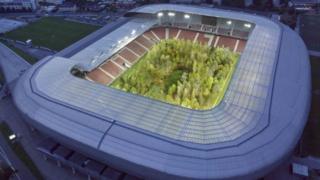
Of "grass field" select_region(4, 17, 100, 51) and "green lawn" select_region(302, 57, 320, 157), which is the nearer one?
"green lawn" select_region(302, 57, 320, 157)

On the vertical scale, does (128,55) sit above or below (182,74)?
above

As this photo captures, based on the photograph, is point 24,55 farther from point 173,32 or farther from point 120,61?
point 173,32

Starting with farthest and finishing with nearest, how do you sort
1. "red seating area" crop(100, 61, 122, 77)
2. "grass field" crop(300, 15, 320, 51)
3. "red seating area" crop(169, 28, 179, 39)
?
"grass field" crop(300, 15, 320, 51)
"red seating area" crop(169, 28, 179, 39)
"red seating area" crop(100, 61, 122, 77)

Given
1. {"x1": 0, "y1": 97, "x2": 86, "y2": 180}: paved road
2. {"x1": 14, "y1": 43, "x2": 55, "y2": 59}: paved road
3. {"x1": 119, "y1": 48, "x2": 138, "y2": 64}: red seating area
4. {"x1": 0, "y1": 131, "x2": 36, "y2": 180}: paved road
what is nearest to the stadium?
{"x1": 119, "y1": 48, "x2": 138, "y2": 64}: red seating area

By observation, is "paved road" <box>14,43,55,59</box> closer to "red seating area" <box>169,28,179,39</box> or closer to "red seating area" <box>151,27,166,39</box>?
"red seating area" <box>151,27,166,39</box>

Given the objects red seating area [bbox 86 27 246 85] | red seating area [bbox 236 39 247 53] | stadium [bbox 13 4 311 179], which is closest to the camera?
stadium [bbox 13 4 311 179]

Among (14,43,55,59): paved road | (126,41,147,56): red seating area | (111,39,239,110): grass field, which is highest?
(126,41,147,56): red seating area

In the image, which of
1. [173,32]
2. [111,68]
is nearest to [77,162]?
[111,68]

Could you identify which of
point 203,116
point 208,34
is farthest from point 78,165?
point 208,34
